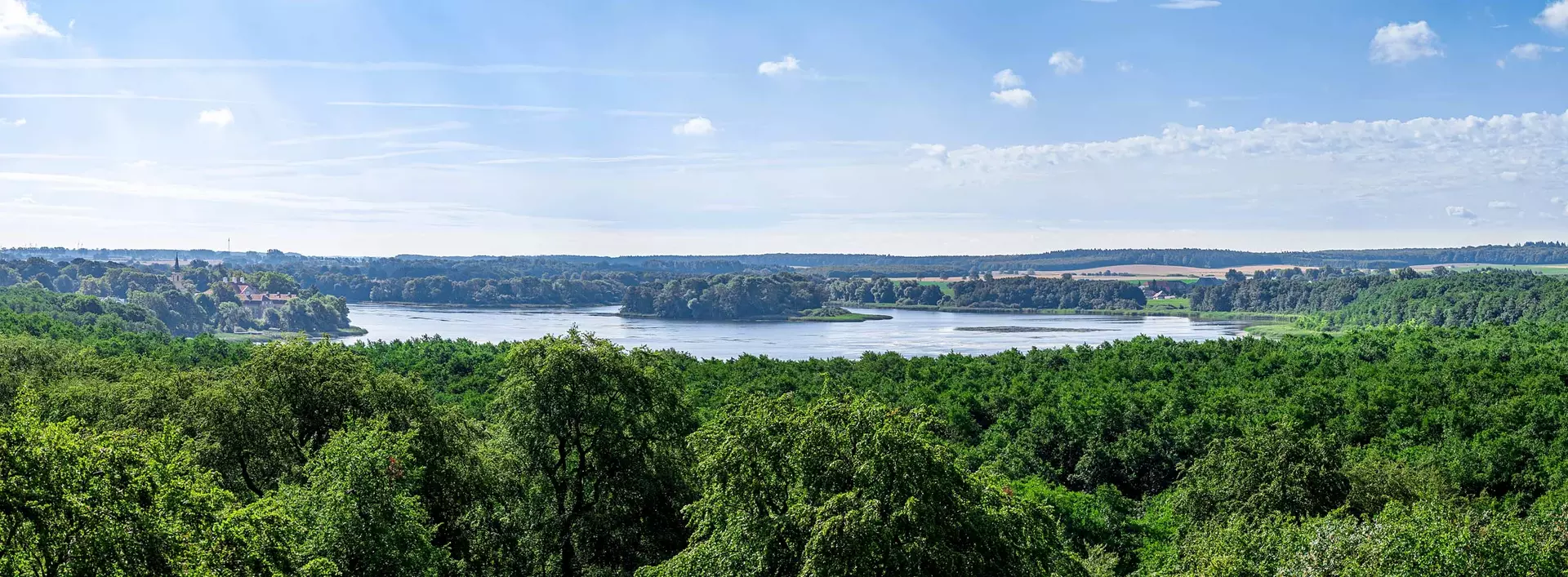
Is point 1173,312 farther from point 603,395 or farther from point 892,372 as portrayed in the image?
point 603,395

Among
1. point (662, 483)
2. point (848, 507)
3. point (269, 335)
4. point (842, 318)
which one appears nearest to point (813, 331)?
point (842, 318)

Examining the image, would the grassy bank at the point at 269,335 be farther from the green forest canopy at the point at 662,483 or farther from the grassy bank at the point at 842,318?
the green forest canopy at the point at 662,483

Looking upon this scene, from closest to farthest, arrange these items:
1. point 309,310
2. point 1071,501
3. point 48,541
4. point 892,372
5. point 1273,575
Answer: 1. point 48,541
2. point 1273,575
3. point 1071,501
4. point 892,372
5. point 309,310

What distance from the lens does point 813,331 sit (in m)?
125

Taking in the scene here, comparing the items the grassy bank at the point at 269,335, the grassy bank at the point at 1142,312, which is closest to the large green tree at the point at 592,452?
the grassy bank at the point at 269,335

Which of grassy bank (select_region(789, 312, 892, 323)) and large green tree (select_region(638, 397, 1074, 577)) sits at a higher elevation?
large green tree (select_region(638, 397, 1074, 577))

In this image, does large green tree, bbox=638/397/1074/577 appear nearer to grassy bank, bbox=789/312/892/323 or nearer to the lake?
the lake

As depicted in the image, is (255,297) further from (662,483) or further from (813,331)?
(662,483)

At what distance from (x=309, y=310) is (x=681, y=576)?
132709 mm

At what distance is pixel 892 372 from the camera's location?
2021 inches

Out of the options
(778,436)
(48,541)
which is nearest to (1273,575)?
(778,436)

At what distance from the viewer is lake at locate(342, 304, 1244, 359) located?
3782 inches

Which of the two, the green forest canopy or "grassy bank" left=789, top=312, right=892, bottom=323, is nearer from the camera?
the green forest canopy

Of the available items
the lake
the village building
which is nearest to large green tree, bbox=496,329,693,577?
the lake
